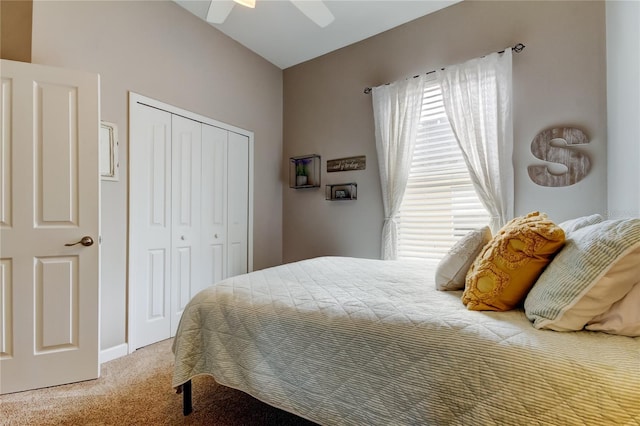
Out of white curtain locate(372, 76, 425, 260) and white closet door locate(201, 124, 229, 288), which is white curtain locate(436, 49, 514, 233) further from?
white closet door locate(201, 124, 229, 288)

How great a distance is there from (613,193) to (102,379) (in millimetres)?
3635

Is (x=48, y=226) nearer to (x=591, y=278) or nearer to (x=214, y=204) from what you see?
(x=214, y=204)

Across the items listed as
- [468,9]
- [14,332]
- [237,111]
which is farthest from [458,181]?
[14,332]

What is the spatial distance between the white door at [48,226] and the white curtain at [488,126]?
2.86 m

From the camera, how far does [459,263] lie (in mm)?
1478

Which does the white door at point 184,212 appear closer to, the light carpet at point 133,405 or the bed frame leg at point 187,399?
the light carpet at point 133,405

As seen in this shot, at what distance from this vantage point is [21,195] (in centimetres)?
185

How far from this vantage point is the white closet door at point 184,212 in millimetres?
2770

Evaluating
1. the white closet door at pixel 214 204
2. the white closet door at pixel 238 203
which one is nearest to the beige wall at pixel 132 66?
the white closet door at pixel 238 203

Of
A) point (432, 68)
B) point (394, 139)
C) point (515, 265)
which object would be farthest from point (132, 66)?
point (515, 265)

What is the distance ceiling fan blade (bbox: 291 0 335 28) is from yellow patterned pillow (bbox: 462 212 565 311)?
72.8 inches

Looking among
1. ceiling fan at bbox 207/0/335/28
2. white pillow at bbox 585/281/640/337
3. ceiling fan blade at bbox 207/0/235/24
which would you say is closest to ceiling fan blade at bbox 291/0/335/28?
ceiling fan at bbox 207/0/335/28

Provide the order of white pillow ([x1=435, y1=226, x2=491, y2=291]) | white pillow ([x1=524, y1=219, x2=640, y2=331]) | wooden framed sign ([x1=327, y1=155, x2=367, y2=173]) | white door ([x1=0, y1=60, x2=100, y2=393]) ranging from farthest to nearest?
wooden framed sign ([x1=327, y1=155, x2=367, y2=173]) < white door ([x1=0, y1=60, x2=100, y2=393]) < white pillow ([x1=435, y1=226, x2=491, y2=291]) < white pillow ([x1=524, y1=219, x2=640, y2=331])

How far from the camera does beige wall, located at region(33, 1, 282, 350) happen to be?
2.13m
